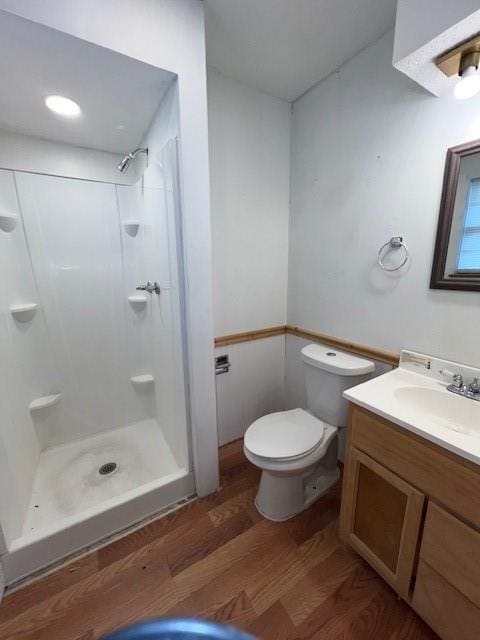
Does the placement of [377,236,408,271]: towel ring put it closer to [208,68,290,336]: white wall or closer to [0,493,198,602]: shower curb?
[208,68,290,336]: white wall

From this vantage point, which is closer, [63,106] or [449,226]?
[449,226]

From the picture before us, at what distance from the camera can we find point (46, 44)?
0.95 m

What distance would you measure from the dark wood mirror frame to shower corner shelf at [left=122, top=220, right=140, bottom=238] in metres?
1.74

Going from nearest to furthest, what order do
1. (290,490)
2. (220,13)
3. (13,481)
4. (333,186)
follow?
(220,13) → (13,481) → (290,490) → (333,186)

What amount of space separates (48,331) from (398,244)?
2193mm

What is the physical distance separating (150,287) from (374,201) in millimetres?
1413

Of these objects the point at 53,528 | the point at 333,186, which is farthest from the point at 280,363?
the point at 53,528

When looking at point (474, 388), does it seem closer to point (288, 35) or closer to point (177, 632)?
point (177, 632)

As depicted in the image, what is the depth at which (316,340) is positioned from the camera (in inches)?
71.4

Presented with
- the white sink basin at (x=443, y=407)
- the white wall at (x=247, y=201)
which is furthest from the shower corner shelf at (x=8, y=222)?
the white sink basin at (x=443, y=407)

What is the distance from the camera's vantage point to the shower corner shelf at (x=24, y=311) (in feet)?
5.35

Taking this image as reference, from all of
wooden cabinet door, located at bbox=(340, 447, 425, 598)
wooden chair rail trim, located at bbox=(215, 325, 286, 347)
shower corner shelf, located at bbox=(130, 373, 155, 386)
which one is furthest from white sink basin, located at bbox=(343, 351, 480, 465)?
shower corner shelf, located at bbox=(130, 373, 155, 386)

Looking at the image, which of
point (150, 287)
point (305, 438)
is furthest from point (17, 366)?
point (305, 438)

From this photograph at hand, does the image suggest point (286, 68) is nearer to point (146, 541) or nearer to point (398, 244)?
point (398, 244)
